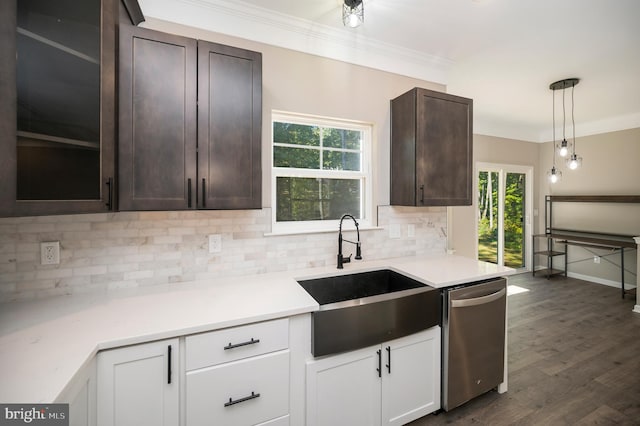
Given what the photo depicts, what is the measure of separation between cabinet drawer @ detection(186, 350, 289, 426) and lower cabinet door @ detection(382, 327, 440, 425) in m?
0.61

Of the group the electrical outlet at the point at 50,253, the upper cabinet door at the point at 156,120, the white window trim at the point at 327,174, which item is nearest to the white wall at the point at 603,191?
the white window trim at the point at 327,174

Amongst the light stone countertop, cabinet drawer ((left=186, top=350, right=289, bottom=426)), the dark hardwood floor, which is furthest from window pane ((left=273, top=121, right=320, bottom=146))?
the dark hardwood floor

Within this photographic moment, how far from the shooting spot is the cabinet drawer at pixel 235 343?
1228 mm

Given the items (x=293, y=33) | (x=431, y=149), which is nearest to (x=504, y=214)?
(x=431, y=149)

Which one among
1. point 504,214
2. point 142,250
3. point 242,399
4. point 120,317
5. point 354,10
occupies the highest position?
point 354,10

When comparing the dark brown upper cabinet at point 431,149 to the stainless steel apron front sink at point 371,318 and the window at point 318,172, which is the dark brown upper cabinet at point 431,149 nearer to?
the window at point 318,172

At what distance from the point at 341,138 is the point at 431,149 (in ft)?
2.43

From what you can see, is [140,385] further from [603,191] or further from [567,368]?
[603,191]

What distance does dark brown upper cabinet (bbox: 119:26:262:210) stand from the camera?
1.44 m

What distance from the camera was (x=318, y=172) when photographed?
232cm

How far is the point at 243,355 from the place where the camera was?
4.29 feet

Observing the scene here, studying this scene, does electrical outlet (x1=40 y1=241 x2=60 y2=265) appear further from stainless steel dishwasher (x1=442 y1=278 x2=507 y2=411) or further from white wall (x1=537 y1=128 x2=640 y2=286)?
white wall (x1=537 y1=128 x2=640 y2=286)

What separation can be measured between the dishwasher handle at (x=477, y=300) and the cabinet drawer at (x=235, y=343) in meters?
1.10

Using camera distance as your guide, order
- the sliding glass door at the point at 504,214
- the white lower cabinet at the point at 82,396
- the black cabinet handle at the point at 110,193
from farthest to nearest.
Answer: the sliding glass door at the point at 504,214 → the black cabinet handle at the point at 110,193 → the white lower cabinet at the point at 82,396
